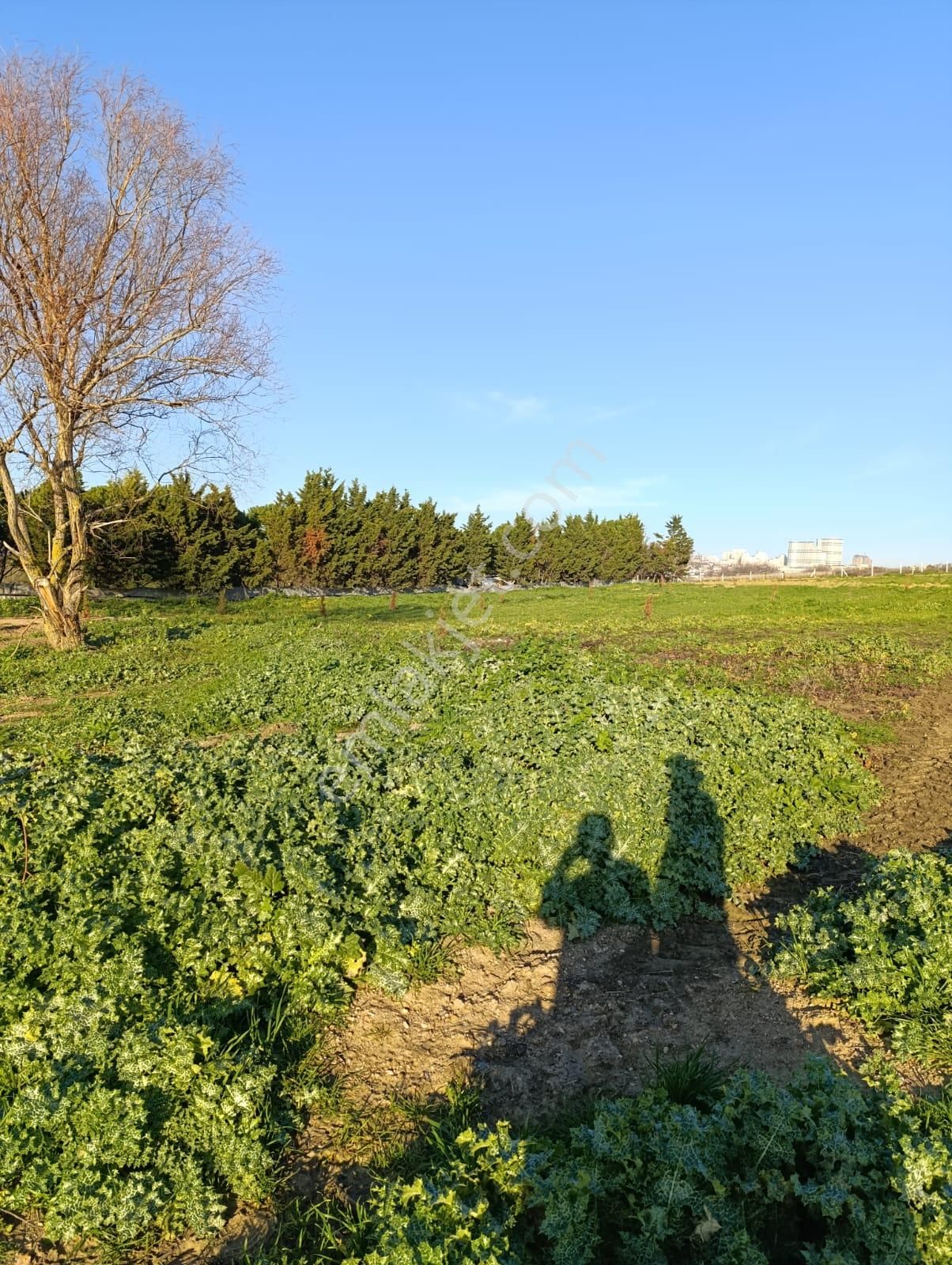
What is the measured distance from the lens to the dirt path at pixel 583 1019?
4035 millimetres

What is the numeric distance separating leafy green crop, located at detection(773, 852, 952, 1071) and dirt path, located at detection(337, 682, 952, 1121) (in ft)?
0.59

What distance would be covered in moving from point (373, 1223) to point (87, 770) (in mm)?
3908

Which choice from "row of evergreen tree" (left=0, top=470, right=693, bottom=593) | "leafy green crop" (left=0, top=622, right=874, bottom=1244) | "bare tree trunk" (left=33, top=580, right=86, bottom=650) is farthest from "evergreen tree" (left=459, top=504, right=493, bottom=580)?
"leafy green crop" (left=0, top=622, right=874, bottom=1244)

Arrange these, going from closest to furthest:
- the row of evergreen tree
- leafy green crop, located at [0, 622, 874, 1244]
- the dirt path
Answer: leafy green crop, located at [0, 622, 874, 1244] → the dirt path → the row of evergreen tree

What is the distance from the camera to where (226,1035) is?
3.94 meters

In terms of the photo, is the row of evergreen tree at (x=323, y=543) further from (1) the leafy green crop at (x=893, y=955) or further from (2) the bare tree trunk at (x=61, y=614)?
(1) the leafy green crop at (x=893, y=955)

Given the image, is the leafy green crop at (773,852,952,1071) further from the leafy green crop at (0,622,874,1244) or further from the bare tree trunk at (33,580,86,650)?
the bare tree trunk at (33,580,86,650)

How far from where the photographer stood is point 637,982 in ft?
16.0

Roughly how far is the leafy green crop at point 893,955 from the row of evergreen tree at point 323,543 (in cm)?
1643

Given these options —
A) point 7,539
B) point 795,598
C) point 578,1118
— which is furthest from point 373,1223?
point 795,598

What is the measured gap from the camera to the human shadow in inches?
161

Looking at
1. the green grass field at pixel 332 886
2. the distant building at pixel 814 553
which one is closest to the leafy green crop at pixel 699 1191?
the green grass field at pixel 332 886

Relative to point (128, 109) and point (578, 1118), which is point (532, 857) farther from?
point (128, 109)

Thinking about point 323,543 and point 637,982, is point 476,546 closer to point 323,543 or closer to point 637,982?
point 323,543
